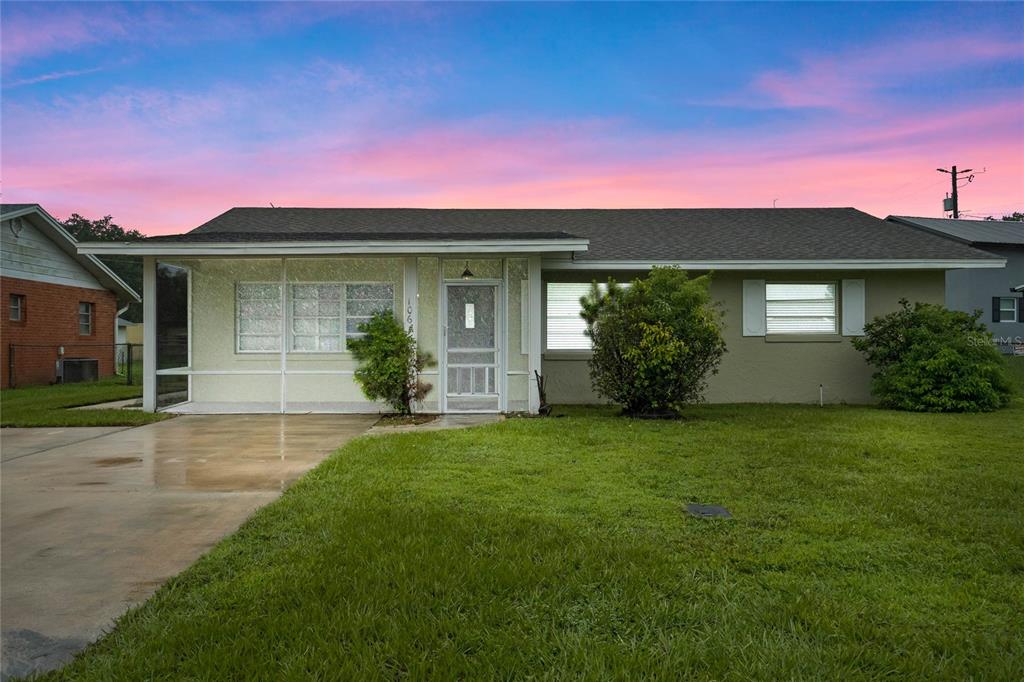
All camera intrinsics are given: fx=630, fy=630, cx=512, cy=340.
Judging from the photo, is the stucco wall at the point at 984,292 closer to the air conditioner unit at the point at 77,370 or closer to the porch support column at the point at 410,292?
the porch support column at the point at 410,292

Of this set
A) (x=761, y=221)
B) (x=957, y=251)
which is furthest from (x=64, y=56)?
(x=957, y=251)

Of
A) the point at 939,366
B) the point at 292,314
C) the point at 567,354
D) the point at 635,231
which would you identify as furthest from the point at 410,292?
the point at 939,366

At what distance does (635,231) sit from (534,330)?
183 inches

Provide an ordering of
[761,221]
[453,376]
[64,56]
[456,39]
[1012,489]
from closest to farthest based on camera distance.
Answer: [1012,489], [453,376], [64,56], [456,39], [761,221]

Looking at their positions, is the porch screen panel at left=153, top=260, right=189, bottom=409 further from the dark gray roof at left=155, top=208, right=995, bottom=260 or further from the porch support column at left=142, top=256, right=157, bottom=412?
the dark gray roof at left=155, top=208, right=995, bottom=260

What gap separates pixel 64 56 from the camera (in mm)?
11258

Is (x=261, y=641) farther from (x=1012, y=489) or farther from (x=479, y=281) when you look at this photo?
(x=479, y=281)

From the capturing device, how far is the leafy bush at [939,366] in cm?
1016

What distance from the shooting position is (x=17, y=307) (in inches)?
699

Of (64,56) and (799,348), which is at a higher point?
(64,56)

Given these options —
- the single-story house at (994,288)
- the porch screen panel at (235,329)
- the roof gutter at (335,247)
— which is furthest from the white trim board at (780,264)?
the single-story house at (994,288)

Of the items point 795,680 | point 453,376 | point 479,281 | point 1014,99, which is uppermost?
point 1014,99

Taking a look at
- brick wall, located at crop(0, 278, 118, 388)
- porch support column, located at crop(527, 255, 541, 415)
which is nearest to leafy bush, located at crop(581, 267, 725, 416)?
porch support column, located at crop(527, 255, 541, 415)

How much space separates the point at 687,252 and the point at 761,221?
3826mm
